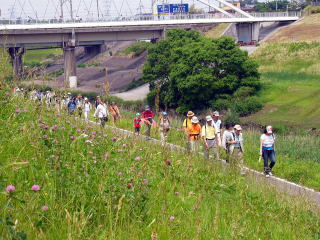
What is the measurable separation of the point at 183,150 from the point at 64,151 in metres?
2.76

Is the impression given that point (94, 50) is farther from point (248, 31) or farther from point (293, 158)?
point (293, 158)

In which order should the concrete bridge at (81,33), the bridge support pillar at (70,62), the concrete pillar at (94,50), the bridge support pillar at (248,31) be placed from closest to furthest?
1. the concrete bridge at (81,33)
2. the bridge support pillar at (70,62)
3. the bridge support pillar at (248,31)
4. the concrete pillar at (94,50)

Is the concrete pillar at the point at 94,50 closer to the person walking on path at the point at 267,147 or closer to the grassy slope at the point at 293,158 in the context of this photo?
the grassy slope at the point at 293,158

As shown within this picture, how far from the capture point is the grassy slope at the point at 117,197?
473 cm

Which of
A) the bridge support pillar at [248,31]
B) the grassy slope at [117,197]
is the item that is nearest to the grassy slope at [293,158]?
the grassy slope at [117,197]

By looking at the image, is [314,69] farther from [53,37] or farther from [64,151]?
[64,151]

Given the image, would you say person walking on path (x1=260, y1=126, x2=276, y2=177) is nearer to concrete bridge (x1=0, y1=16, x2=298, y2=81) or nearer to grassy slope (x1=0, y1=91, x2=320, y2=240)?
grassy slope (x1=0, y1=91, x2=320, y2=240)

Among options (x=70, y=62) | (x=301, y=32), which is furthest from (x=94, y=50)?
(x=301, y=32)

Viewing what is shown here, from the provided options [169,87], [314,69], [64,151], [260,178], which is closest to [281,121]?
[169,87]

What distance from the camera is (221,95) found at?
138ft

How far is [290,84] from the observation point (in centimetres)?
4519

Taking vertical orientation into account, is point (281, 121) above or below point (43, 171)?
below

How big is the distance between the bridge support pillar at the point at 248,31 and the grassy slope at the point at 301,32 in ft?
11.3

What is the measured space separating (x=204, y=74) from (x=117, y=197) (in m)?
36.6
